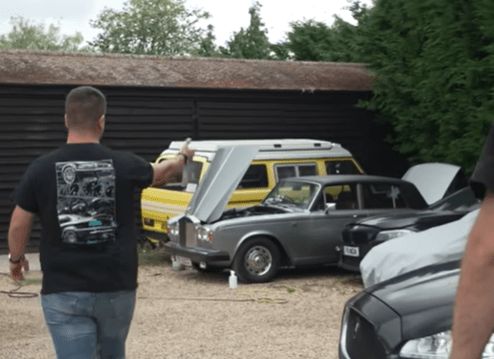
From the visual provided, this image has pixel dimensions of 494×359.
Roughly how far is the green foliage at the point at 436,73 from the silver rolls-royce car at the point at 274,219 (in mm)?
1710

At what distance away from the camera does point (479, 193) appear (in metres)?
1.79

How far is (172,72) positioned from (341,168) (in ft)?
16.2

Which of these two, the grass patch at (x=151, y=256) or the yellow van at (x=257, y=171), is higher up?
the yellow van at (x=257, y=171)

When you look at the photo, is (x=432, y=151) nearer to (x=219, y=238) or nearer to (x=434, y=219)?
(x=434, y=219)

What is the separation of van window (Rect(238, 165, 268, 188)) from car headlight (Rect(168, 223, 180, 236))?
64.8 inches

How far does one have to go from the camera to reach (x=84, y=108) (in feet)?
13.6

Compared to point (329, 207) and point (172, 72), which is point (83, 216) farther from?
point (172, 72)

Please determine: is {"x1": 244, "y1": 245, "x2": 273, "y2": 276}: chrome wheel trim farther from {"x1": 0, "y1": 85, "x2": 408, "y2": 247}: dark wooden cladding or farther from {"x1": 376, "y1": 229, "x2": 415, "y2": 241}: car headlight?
{"x1": 0, "y1": 85, "x2": 408, "y2": 247}: dark wooden cladding

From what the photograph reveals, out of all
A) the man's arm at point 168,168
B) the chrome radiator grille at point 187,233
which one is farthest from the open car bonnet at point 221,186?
the man's arm at point 168,168

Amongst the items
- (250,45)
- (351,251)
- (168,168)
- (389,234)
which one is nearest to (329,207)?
(351,251)

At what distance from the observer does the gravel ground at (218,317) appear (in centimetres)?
775

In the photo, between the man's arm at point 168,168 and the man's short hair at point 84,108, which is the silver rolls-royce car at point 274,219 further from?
the man's short hair at point 84,108

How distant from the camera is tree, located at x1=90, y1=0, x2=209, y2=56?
58188 millimetres

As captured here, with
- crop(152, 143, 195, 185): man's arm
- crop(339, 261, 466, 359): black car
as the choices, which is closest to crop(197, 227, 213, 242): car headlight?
crop(339, 261, 466, 359): black car
